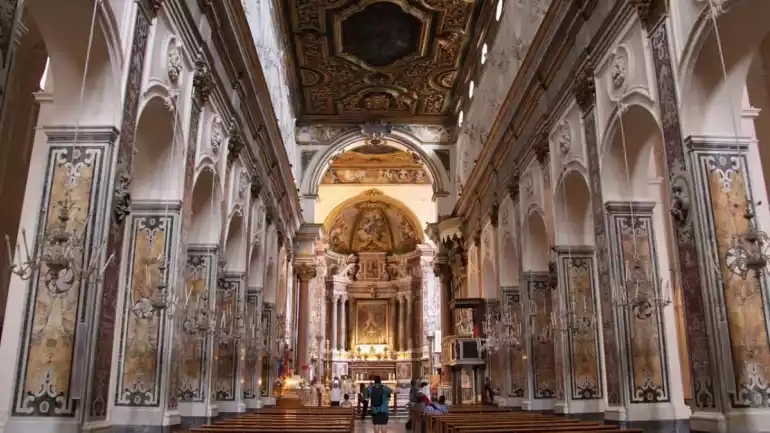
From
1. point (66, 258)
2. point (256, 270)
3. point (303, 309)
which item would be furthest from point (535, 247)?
point (303, 309)

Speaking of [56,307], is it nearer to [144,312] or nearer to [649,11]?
[144,312]

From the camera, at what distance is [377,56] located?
18.3m

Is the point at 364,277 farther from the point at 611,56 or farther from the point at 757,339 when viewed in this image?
the point at 757,339

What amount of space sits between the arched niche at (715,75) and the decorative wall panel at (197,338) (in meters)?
6.99

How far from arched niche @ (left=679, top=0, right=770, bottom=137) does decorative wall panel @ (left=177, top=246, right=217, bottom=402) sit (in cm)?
699

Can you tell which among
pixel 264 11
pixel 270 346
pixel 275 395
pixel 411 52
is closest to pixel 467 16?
pixel 411 52

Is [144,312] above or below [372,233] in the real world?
below

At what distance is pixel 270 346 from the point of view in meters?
16.5

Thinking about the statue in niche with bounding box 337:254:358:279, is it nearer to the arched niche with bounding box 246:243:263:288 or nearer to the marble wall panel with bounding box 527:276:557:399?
the arched niche with bounding box 246:243:263:288

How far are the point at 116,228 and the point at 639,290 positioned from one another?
612 centimetres

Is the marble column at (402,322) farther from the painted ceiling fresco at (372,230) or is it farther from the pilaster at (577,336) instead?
the pilaster at (577,336)

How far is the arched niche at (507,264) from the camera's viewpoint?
14.8 meters

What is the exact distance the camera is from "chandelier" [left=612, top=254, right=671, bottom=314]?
809cm

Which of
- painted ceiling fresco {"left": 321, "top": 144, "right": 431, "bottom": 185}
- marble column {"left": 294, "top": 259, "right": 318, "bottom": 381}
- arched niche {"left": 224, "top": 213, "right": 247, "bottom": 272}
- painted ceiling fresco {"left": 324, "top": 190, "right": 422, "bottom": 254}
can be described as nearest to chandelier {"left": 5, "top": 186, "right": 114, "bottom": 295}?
arched niche {"left": 224, "top": 213, "right": 247, "bottom": 272}
